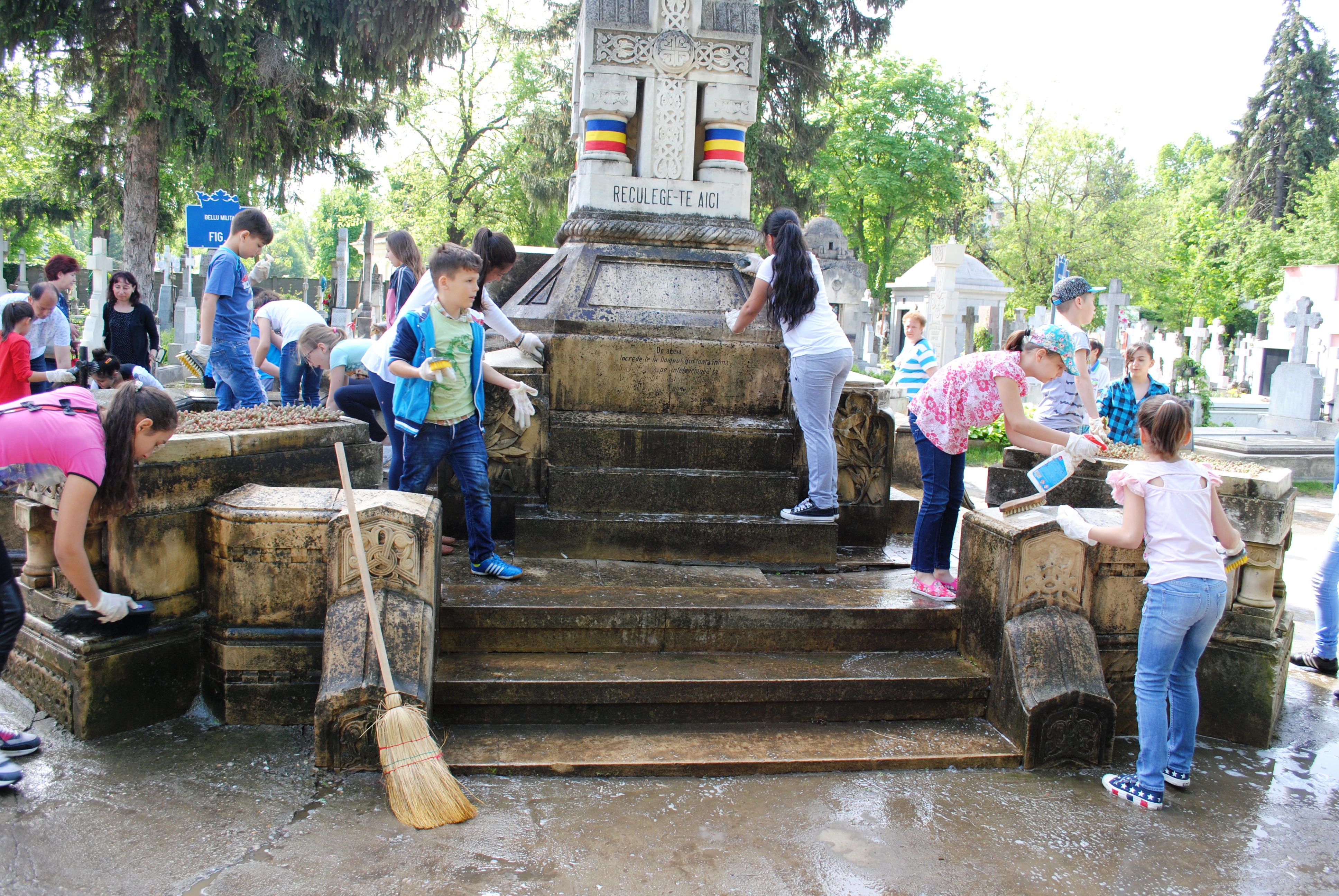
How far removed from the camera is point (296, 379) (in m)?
7.22

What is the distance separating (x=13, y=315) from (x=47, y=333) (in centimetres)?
195

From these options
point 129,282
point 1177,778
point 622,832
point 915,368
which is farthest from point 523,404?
point 915,368

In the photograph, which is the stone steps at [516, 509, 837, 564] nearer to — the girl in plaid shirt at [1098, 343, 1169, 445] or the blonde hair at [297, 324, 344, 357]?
the girl in plaid shirt at [1098, 343, 1169, 445]

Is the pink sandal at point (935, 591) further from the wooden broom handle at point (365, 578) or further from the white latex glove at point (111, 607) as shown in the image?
the white latex glove at point (111, 607)

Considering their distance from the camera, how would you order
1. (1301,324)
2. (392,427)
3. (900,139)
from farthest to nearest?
(900,139) < (1301,324) < (392,427)

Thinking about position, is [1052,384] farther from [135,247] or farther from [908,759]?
[135,247]

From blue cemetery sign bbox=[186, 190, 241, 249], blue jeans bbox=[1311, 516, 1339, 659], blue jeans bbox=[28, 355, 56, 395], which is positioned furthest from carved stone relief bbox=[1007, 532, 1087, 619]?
blue cemetery sign bbox=[186, 190, 241, 249]

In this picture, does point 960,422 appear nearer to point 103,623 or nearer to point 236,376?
point 103,623

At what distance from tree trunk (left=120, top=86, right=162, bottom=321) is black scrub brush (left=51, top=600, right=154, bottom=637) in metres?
13.1

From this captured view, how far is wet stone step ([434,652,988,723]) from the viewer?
11.7ft

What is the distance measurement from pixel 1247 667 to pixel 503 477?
373cm

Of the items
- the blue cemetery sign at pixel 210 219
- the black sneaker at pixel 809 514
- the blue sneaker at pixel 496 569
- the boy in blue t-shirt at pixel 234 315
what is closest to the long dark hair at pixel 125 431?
the blue sneaker at pixel 496 569

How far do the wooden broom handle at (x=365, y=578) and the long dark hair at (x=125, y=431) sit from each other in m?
0.61

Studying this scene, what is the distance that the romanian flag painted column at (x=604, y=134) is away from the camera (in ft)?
20.0
